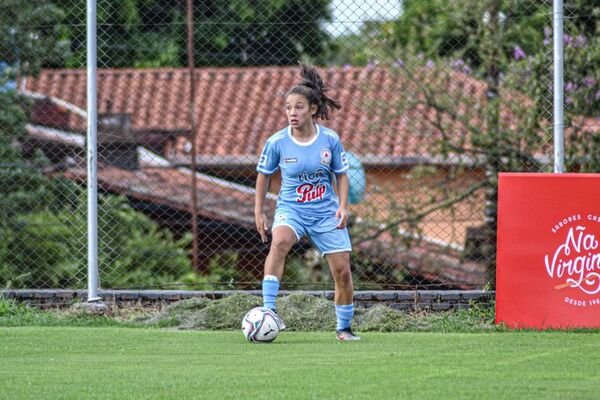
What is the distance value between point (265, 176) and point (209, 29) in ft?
10.4

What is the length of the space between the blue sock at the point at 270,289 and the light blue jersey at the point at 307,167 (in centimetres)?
49

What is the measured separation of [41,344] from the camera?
7551 millimetres

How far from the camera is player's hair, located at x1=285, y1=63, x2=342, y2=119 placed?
800 cm

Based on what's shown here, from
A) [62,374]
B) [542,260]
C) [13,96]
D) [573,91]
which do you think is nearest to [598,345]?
[542,260]

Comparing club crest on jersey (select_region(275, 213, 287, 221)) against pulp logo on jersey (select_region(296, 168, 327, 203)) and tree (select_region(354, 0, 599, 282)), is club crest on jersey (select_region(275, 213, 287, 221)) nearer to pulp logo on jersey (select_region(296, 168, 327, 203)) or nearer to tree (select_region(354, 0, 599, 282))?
pulp logo on jersey (select_region(296, 168, 327, 203))

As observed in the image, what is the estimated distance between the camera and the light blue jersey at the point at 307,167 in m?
7.95

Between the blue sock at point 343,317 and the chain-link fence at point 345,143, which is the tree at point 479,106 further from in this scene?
the blue sock at point 343,317

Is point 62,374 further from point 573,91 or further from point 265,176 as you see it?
point 573,91

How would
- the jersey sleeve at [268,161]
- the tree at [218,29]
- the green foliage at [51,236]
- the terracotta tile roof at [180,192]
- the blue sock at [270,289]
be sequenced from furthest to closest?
the terracotta tile roof at [180,192]
the green foliage at [51,236]
the tree at [218,29]
the jersey sleeve at [268,161]
the blue sock at [270,289]

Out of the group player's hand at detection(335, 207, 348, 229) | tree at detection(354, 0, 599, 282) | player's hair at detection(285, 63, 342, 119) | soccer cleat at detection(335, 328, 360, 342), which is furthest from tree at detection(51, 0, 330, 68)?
soccer cleat at detection(335, 328, 360, 342)

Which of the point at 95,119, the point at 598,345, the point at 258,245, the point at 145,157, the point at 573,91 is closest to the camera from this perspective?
the point at 598,345

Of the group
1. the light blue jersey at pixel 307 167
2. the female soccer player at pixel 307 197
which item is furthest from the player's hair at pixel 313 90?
the light blue jersey at pixel 307 167

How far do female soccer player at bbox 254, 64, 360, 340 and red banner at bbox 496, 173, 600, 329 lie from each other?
120 centimetres

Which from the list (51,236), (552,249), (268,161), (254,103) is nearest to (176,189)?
(51,236)
